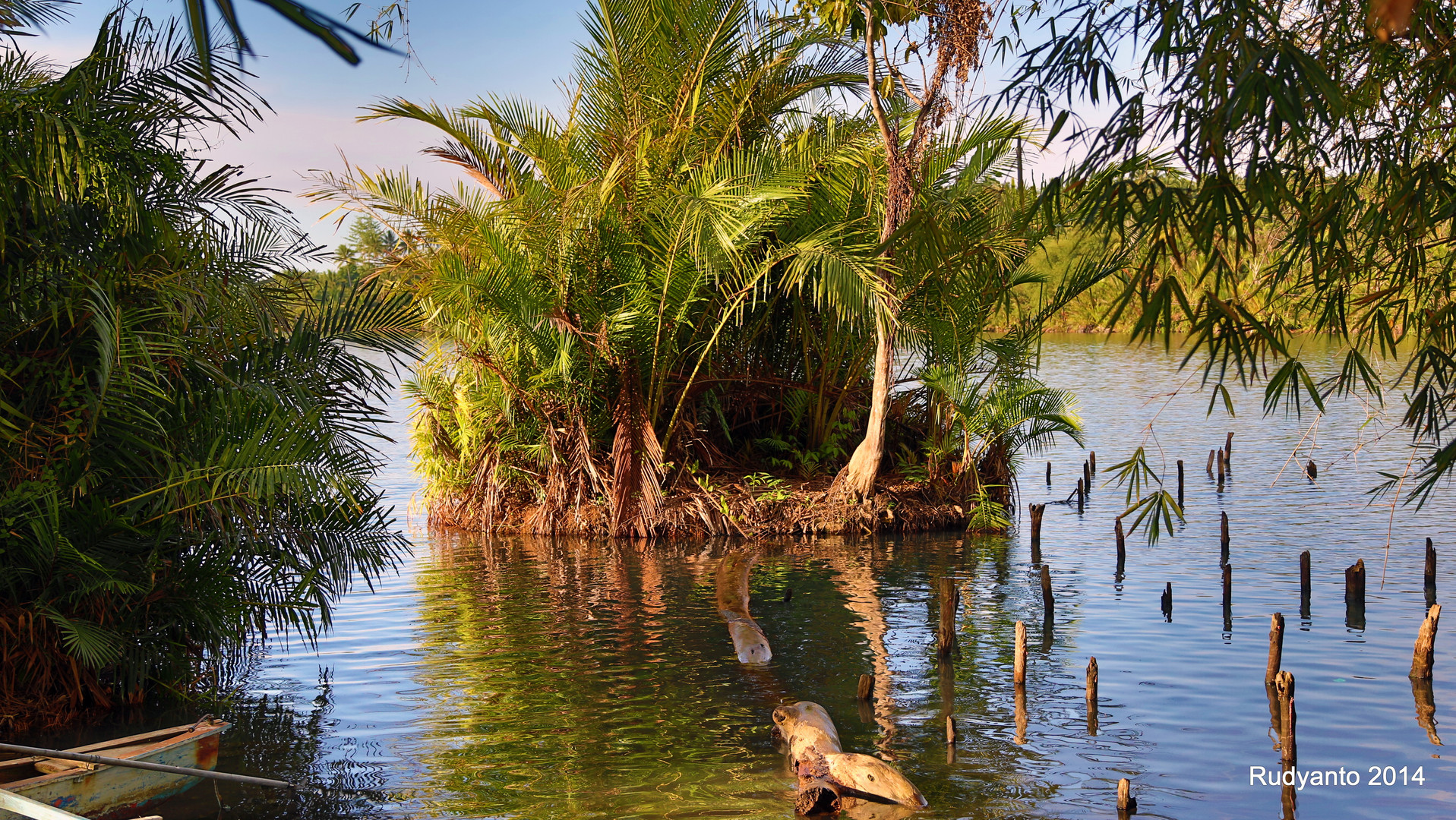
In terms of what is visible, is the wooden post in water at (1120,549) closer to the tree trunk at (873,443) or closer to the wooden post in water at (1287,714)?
the tree trunk at (873,443)

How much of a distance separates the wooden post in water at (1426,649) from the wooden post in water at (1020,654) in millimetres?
2941

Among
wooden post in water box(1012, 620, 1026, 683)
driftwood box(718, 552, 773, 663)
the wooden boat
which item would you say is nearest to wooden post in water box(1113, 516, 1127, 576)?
driftwood box(718, 552, 773, 663)

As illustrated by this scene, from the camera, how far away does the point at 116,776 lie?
5.96 metres

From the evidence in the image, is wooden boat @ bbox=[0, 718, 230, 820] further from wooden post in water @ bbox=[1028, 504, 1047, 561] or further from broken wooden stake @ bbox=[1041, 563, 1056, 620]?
wooden post in water @ bbox=[1028, 504, 1047, 561]

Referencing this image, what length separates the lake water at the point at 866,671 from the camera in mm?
6676

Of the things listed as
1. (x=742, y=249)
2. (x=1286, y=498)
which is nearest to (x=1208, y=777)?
(x=742, y=249)

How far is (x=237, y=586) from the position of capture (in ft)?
25.3

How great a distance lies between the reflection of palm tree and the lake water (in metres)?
0.04

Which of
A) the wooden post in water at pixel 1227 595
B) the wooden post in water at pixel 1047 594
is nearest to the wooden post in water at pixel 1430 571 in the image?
the wooden post in water at pixel 1227 595

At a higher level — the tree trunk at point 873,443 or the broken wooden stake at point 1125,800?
the tree trunk at point 873,443

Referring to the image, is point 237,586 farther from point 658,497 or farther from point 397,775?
point 658,497

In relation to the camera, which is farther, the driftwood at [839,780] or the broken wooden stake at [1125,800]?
the driftwood at [839,780]

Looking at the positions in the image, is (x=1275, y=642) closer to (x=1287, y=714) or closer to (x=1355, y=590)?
(x=1287, y=714)

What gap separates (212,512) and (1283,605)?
9725 mm
